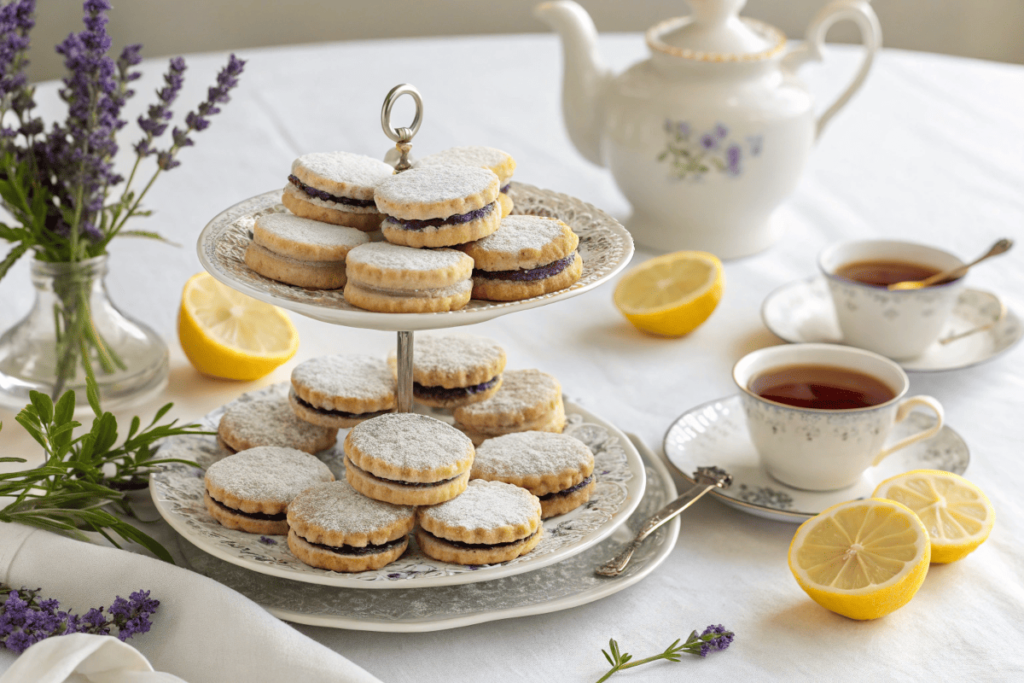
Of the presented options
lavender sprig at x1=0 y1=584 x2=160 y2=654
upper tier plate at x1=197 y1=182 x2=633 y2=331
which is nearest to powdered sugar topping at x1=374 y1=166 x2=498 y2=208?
upper tier plate at x1=197 y1=182 x2=633 y2=331

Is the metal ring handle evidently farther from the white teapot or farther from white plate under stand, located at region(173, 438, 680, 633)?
the white teapot

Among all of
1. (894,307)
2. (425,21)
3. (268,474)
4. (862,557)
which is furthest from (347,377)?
(425,21)

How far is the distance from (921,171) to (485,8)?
2.72 meters

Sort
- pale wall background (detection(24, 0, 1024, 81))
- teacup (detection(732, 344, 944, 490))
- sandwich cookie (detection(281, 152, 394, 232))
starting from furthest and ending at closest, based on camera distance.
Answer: pale wall background (detection(24, 0, 1024, 81))
teacup (detection(732, 344, 944, 490))
sandwich cookie (detection(281, 152, 394, 232))

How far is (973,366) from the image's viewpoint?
146cm

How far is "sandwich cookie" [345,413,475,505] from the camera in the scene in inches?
38.8

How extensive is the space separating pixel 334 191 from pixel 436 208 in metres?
0.13

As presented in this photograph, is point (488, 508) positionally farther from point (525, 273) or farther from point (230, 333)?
point (230, 333)

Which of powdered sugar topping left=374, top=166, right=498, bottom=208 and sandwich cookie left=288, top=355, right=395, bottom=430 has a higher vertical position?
powdered sugar topping left=374, top=166, right=498, bottom=208

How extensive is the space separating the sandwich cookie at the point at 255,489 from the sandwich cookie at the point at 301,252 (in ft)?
0.71

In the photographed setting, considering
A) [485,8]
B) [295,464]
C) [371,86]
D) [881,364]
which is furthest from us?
[485,8]

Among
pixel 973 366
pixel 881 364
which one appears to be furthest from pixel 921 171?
pixel 881 364

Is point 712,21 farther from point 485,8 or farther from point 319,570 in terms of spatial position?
point 485,8

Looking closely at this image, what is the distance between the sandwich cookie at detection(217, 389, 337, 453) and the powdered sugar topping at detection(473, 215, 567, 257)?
347 millimetres
